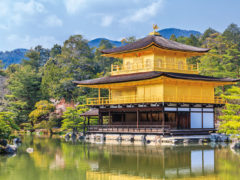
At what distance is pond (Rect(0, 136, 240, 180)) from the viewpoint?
17.1m

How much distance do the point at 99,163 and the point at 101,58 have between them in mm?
59762

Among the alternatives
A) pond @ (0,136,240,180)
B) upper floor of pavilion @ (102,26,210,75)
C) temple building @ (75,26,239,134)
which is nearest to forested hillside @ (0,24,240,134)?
upper floor of pavilion @ (102,26,210,75)

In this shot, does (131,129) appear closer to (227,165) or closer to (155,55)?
(155,55)

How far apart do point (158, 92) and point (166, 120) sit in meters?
3.03

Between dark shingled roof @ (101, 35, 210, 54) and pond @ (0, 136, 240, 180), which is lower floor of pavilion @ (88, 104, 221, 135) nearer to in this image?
dark shingled roof @ (101, 35, 210, 54)

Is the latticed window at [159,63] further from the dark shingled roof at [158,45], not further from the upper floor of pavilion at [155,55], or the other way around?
the dark shingled roof at [158,45]

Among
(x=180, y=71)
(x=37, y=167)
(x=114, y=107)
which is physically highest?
(x=180, y=71)

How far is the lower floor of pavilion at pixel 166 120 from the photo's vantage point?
34500 millimetres

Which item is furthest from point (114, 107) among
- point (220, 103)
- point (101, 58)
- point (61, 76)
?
point (101, 58)

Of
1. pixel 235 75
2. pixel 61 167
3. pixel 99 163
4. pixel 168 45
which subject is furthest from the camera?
pixel 235 75

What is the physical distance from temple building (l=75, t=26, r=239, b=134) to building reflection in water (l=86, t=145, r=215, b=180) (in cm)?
927

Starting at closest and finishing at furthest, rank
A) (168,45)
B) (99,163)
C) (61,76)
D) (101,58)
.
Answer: (99,163), (168,45), (61,76), (101,58)

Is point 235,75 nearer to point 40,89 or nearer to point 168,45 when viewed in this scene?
point 168,45

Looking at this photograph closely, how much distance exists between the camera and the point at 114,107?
39.5m
